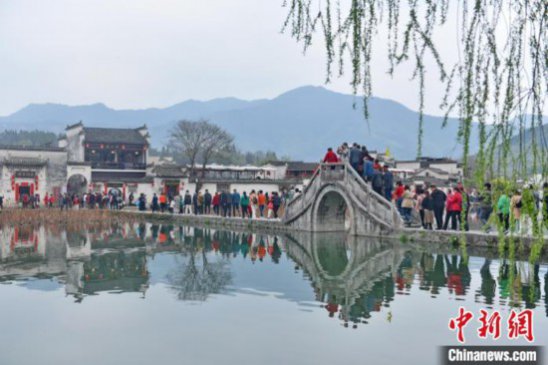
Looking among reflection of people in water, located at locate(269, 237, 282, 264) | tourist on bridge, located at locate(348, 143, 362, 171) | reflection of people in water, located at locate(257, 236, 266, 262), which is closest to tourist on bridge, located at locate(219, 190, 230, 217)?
reflection of people in water, located at locate(257, 236, 266, 262)

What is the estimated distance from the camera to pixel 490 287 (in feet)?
43.3

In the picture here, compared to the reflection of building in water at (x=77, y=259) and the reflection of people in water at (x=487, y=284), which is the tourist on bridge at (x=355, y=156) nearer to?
the reflection of people in water at (x=487, y=284)

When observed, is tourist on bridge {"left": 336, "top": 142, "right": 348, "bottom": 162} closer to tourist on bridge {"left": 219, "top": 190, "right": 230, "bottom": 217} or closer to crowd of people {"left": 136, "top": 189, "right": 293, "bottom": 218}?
crowd of people {"left": 136, "top": 189, "right": 293, "bottom": 218}

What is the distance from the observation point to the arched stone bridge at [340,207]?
71.2 feet

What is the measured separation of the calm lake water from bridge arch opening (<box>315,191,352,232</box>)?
362 centimetres

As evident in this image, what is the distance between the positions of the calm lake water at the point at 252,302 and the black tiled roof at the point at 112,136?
31.5 m

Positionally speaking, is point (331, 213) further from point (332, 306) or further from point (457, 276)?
point (332, 306)

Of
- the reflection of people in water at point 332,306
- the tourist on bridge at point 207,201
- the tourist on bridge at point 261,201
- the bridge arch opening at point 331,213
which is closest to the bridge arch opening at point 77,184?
the tourist on bridge at point 207,201

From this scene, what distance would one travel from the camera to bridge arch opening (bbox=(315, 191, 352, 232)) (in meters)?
25.1

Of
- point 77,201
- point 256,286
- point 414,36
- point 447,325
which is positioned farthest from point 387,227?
point 77,201

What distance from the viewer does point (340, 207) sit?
2602 centimetres

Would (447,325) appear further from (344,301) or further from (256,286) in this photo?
(256,286)

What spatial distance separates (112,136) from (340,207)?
32397 mm

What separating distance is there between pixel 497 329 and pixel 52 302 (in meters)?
8.34
